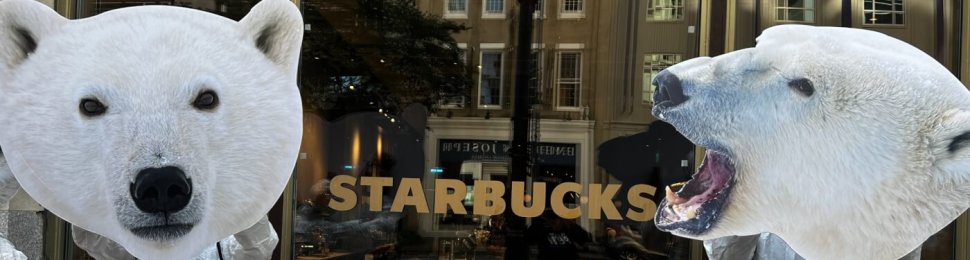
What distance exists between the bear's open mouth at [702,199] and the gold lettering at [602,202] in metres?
1.18

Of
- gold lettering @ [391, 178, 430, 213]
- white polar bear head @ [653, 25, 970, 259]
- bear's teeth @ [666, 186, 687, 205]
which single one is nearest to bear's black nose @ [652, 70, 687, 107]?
white polar bear head @ [653, 25, 970, 259]

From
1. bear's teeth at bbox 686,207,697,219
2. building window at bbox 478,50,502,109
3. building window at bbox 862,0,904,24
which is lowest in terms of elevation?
bear's teeth at bbox 686,207,697,219

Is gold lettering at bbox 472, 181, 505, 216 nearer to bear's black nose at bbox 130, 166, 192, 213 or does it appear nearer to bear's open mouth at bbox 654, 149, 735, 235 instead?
bear's open mouth at bbox 654, 149, 735, 235

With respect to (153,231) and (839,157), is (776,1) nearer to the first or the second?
(839,157)

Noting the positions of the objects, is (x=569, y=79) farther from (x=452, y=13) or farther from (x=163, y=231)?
(x=163, y=231)

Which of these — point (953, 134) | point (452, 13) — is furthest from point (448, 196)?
point (953, 134)

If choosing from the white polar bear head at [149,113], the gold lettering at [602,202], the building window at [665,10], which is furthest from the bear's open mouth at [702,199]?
the building window at [665,10]

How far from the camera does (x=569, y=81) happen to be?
371 centimetres

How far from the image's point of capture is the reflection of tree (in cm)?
368

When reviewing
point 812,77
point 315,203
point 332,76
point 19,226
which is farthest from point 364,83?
point 812,77

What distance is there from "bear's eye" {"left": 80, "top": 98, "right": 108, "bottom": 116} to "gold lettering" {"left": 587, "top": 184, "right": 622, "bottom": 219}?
2050 mm

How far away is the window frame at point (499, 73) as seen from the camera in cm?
372

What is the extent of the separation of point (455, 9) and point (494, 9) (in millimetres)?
209

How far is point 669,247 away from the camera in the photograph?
328 centimetres
